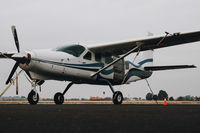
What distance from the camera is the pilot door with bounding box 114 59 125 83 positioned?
1819 centimetres

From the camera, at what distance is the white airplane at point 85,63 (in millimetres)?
14016

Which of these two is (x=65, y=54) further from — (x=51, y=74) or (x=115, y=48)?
(x=115, y=48)

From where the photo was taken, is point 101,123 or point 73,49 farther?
point 73,49

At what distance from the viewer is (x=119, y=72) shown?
1850 cm

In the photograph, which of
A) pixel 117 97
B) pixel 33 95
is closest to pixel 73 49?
pixel 33 95

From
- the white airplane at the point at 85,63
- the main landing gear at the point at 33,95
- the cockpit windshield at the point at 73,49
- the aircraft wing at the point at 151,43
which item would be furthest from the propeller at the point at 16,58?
the aircraft wing at the point at 151,43

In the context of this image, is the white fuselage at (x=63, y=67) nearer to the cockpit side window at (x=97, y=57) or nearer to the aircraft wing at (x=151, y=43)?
the cockpit side window at (x=97, y=57)

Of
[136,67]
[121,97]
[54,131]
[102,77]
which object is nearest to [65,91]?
[102,77]

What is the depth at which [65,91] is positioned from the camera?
57.3 ft

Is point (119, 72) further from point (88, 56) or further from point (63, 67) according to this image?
point (63, 67)

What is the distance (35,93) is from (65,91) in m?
3.17

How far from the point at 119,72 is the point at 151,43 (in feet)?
10.5

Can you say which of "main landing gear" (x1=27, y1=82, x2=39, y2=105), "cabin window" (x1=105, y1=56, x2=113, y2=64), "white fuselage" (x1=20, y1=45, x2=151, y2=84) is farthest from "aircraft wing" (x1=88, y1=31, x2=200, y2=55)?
"main landing gear" (x1=27, y1=82, x2=39, y2=105)

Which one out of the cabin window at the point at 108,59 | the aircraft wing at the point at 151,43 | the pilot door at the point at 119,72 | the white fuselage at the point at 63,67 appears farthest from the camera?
the pilot door at the point at 119,72
